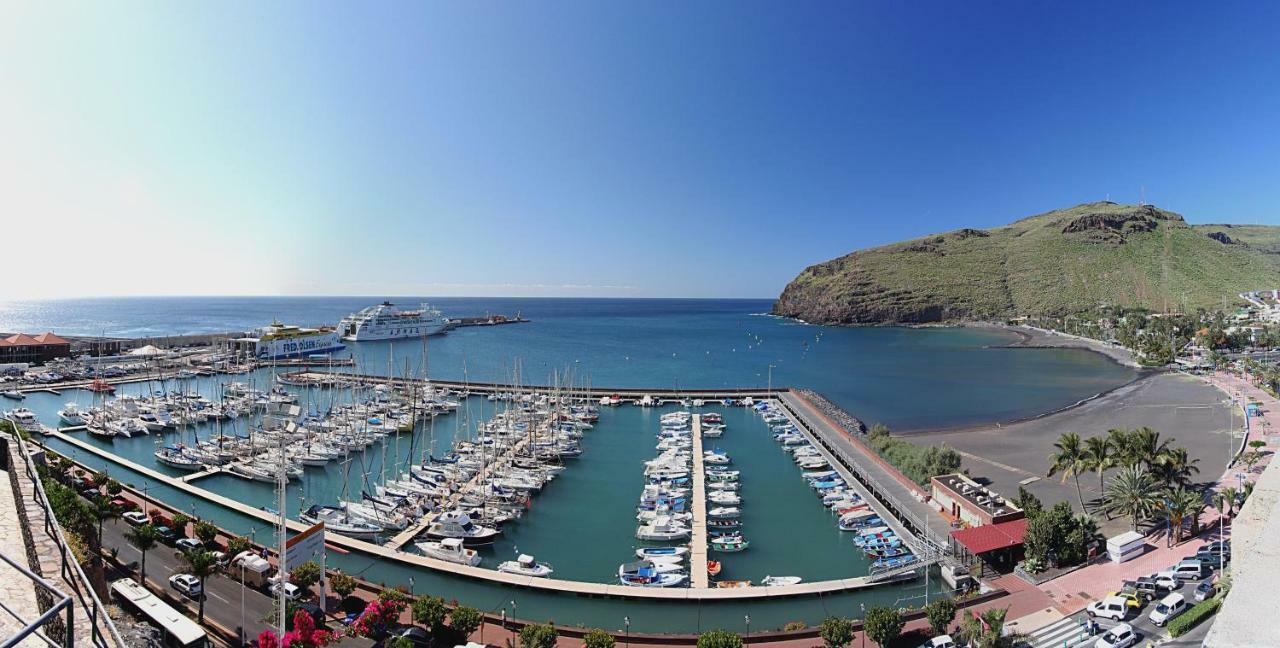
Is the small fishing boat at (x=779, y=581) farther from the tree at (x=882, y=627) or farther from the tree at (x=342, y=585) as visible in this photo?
the tree at (x=342, y=585)

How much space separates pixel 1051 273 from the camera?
528ft

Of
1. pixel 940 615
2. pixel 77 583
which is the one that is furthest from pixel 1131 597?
pixel 77 583

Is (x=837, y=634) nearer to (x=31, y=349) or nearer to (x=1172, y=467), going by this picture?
(x=1172, y=467)

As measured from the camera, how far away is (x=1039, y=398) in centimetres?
5831

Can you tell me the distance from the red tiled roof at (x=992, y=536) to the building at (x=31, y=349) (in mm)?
94164

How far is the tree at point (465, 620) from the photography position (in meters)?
17.1

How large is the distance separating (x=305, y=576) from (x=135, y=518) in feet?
37.5

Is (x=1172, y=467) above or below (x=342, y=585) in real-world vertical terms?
above

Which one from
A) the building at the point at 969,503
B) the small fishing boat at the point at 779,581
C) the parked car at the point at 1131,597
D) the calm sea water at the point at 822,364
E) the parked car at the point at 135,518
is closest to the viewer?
the parked car at the point at 1131,597

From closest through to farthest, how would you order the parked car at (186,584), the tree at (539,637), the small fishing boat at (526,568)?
the tree at (539,637)
the parked car at (186,584)
the small fishing boat at (526,568)

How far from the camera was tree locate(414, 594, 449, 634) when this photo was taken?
17281 millimetres

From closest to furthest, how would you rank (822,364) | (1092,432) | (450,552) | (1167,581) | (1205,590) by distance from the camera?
(1205,590) < (1167,581) < (450,552) < (1092,432) < (822,364)

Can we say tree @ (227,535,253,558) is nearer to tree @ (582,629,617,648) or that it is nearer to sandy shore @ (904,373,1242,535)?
tree @ (582,629,617,648)

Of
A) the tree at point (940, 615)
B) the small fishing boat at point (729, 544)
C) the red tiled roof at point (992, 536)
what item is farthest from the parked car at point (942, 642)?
the small fishing boat at point (729, 544)
